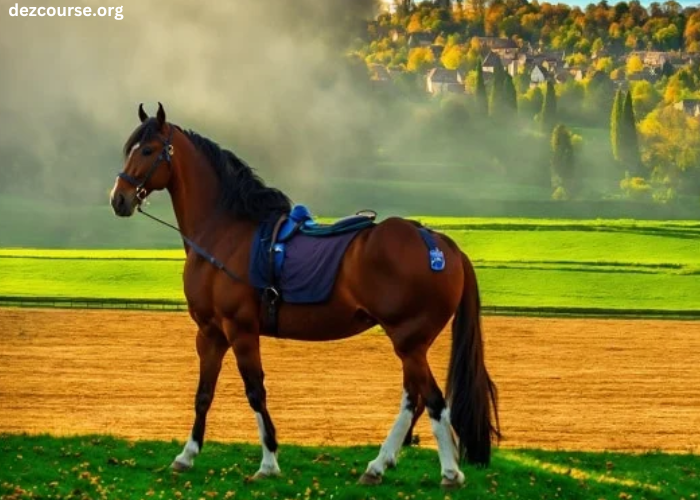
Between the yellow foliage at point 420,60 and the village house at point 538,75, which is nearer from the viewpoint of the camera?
the yellow foliage at point 420,60

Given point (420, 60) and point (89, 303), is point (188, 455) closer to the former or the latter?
point (89, 303)

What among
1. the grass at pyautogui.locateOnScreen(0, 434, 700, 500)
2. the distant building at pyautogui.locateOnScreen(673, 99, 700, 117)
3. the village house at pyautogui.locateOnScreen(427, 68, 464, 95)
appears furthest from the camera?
the village house at pyautogui.locateOnScreen(427, 68, 464, 95)

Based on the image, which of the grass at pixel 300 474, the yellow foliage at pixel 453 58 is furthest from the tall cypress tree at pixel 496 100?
the grass at pixel 300 474

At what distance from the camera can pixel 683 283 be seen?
4906cm

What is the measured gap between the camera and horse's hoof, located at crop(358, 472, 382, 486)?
1101cm

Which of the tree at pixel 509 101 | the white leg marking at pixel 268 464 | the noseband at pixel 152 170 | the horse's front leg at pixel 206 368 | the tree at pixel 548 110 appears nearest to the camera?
the white leg marking at pixel 268 464

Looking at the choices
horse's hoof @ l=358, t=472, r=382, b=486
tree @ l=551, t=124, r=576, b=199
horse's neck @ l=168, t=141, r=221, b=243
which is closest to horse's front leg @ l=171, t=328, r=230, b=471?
horse's neck @ l=168, t=141, r=221, b=243

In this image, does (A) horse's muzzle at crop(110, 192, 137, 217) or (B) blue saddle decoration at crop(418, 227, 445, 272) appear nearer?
(B) blue saddle decoration at crop(418, 227, 445, 272)

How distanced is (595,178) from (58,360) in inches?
2703

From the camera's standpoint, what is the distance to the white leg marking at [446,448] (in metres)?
10.9

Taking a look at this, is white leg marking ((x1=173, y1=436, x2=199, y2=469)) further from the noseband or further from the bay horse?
the noseband

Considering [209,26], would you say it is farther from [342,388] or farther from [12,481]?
[12,481]

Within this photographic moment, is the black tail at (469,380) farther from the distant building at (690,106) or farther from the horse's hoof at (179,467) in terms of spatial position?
the distant building at (690,106)

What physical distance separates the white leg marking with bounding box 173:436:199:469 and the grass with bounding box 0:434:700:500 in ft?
0.26
